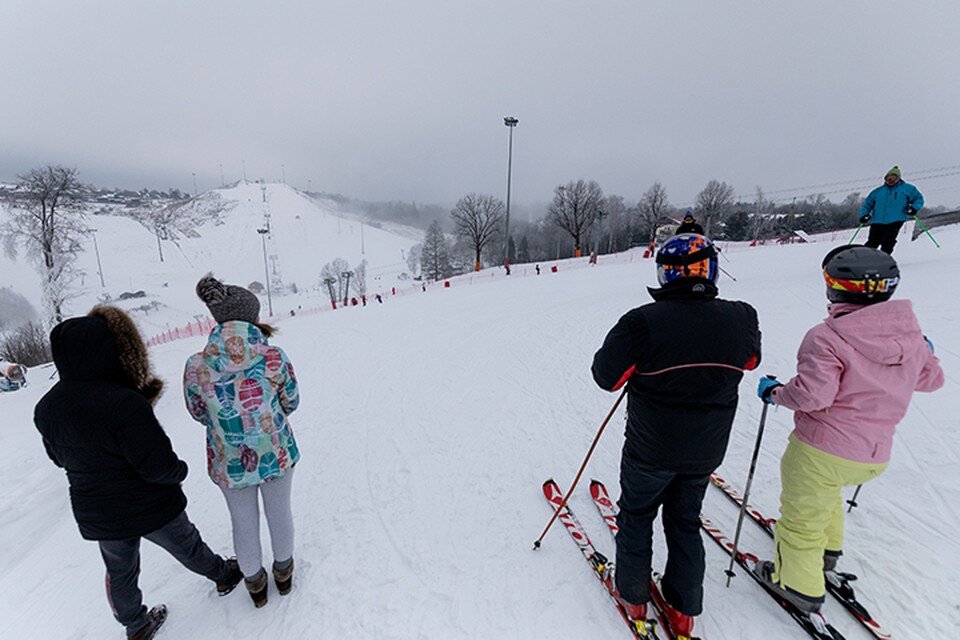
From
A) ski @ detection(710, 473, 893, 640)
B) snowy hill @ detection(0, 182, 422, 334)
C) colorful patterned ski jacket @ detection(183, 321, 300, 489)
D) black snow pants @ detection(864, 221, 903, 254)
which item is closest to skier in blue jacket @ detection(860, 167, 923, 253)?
black snow pants @ detection(864, 221, 903, 254)

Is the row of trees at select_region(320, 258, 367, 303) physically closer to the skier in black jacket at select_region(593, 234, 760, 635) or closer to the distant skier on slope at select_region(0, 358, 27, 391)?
the distant skier on slope at select_region(0, 358, 27, 391)

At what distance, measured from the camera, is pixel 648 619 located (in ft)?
7.47

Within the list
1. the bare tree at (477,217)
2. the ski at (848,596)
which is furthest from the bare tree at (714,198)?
the ski at (848,596)

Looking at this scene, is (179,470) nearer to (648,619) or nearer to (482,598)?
(482,598)

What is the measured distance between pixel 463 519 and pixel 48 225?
84.2 ft

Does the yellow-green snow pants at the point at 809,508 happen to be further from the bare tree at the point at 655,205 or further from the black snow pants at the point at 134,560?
the bare tree at the point at 655,205

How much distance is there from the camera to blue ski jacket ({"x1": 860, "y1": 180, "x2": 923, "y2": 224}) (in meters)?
6.65

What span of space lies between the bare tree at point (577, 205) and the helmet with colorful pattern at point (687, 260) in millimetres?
43475

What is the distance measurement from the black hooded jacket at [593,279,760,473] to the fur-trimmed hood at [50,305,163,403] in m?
2.40

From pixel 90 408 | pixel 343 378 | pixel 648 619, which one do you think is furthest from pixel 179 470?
pixel 343 378

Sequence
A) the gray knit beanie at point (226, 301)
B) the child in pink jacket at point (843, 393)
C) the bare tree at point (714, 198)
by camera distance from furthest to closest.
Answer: the bare tree at point (714, 198) → the gray knit beanie at point (226, 301) → the child in pink jacket at point (843, 393)

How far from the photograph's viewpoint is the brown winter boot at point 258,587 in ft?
8.11

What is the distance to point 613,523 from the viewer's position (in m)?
3.07

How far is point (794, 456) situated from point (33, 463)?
27.8ft
